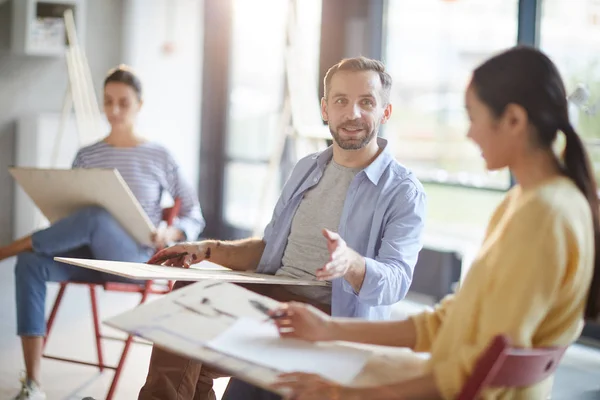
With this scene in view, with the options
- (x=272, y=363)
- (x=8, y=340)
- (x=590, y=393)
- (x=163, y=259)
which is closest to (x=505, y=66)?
(x=272, y=363)

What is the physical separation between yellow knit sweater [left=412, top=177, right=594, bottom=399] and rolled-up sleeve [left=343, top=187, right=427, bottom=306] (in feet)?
2.23

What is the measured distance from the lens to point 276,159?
4.71 metres

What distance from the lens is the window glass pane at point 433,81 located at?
485 centimetres

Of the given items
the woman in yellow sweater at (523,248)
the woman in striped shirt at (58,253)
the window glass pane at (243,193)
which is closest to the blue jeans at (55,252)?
the woman in striped shirt at (58,253)

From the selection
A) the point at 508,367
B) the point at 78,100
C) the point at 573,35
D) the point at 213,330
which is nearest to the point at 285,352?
the point at 213,330

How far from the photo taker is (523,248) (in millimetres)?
1095

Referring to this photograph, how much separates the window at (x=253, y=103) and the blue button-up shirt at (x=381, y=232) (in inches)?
143

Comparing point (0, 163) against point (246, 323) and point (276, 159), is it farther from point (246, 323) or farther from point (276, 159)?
point (246, 323)

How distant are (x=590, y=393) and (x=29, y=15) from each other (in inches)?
172

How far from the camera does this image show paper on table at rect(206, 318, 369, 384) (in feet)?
3.93

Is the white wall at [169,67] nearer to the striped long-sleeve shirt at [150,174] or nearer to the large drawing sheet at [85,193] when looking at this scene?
the striped long-sleeve shirt at [150,174]

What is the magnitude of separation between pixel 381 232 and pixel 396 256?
0.11 metres

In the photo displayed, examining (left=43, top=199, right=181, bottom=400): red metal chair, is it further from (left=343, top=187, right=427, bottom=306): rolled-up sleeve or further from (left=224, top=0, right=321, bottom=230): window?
(left=224, top=0, right=321, bottom=230): window

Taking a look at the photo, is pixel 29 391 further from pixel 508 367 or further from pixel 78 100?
pixel 78 100
